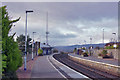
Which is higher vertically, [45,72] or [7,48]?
[7,48]

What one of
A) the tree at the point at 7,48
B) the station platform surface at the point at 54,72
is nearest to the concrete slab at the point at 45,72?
the station platform surface at the point at 54,72

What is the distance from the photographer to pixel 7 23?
14.2m

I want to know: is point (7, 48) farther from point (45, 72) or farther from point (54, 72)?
point (54, 72)

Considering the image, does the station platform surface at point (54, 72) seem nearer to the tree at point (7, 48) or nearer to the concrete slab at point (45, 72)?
A: the concrete slab at point (45, 72)

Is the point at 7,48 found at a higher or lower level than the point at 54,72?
higher

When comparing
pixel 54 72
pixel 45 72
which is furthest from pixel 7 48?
pixel 54 72

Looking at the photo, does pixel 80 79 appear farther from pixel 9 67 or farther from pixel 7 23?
pixel 7 23

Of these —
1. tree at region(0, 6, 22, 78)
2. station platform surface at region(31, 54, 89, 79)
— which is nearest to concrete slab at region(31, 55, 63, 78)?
station platform surface at region(31, 54, 89, 79)

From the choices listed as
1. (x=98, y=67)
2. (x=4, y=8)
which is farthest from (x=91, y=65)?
(x=4, y=8)

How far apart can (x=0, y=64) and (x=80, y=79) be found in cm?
909

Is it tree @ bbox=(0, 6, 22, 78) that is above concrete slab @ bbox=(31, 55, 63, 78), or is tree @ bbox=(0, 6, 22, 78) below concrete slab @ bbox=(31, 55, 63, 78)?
above

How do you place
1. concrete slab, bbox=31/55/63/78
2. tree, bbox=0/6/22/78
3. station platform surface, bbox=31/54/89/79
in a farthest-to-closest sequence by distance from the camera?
station platform surface, bbox=31/54/89/79
concrete slab, bbox=31/55/63/78
tree, bbox=0/6/22/78

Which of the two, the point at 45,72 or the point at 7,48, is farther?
the point at 45,72

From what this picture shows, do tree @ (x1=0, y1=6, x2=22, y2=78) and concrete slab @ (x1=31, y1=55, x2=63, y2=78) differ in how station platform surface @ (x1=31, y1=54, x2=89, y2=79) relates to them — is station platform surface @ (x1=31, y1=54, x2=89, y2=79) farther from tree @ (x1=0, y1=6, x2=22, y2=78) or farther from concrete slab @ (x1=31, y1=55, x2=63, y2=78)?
tree @ (x1=0, y1=6, x2=22, y2=78)
